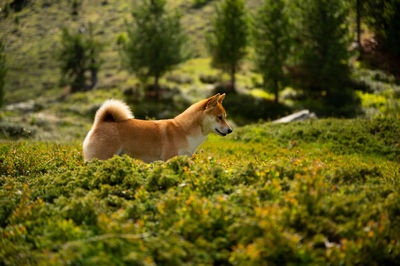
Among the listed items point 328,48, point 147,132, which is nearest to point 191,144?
point 147,132

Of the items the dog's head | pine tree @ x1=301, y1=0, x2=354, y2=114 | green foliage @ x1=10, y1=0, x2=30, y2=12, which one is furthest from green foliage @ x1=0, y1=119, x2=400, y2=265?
green foliage @ x1=10, y1=0, x2=30, y2=12

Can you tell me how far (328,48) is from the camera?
2862 cm

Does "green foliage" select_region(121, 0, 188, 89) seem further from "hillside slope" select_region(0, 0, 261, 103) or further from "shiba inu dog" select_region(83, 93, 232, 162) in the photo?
"shiba inu dog" select_region(83, 93, 232, 162)

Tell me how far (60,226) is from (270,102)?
28981 mm

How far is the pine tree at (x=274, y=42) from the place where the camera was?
30.1 metres

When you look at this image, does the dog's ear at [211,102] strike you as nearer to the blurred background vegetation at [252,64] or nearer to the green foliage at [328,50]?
the blurred background vegetation at [252,64]

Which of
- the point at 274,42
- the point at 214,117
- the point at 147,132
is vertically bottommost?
the point at 147,132

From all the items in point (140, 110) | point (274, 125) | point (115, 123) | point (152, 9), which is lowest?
point (140, 110)

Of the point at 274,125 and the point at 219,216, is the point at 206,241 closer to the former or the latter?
the point at 219,216

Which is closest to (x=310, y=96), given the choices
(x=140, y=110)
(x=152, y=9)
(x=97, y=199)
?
(x=140, y=110)

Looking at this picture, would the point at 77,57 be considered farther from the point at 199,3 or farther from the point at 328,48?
the point at 199,3

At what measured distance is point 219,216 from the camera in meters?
4.34

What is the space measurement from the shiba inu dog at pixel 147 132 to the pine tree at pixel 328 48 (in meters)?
23.5

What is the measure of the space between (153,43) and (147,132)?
27.8m
